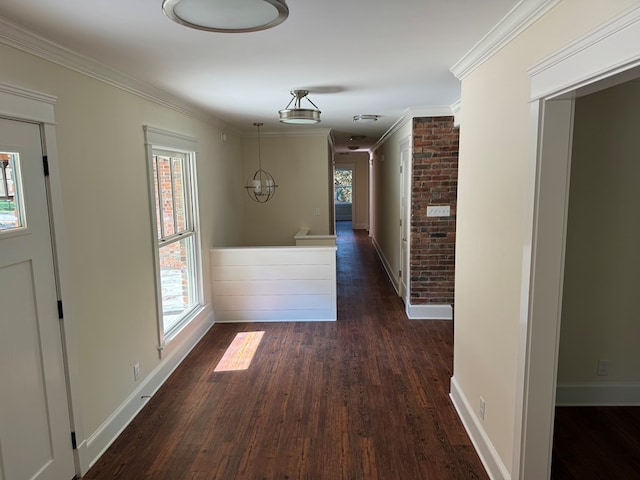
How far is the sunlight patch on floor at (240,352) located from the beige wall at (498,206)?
1.95 meters

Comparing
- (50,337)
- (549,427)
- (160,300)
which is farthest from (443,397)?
→ (50,337)

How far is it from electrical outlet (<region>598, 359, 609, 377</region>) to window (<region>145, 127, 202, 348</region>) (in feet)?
11.0

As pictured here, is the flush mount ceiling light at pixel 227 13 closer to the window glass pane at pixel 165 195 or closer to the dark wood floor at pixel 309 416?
the dark wood floor at pixel 309 416

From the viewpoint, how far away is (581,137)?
106 inches

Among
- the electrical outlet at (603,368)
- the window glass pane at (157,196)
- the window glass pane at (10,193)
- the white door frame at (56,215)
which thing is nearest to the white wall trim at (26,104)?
the white door frame at (56,215)

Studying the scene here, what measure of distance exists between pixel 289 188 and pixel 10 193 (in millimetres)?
4766

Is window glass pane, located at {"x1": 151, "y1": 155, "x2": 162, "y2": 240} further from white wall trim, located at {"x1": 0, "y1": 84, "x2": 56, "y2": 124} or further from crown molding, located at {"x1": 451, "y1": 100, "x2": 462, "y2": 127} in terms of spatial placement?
crown molding, located at {"x1": 451, "y1": 100, "x2": 462, "y2": 127}

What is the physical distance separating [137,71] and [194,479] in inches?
100

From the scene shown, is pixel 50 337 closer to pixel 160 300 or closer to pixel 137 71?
pixel 160 300

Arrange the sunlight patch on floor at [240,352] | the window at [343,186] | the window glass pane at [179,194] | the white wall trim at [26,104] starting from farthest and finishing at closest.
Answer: the window at [343,186] → the window glass pane at [179,194] → the sunlight patch on floor at [240,352] → the white wall trim at [26,104]

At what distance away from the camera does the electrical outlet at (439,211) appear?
15.9 feet

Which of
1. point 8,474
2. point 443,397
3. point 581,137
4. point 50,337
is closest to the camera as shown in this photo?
point 8,474

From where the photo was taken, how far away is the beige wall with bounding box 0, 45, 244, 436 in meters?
2.31

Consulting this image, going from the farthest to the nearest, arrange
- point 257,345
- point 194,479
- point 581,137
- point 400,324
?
point 400,324 < point 257,345 < point 581,137 < point 194,479
